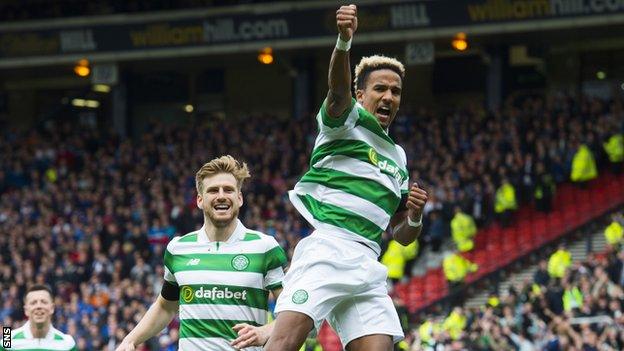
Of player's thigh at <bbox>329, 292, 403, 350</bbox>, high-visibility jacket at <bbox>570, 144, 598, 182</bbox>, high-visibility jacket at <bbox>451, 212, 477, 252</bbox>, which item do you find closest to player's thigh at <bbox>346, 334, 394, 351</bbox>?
player's thigh at <bbox>329, 292, 403, 350</bbox>

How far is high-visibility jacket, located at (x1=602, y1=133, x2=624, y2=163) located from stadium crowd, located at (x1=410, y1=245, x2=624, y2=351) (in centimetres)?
451

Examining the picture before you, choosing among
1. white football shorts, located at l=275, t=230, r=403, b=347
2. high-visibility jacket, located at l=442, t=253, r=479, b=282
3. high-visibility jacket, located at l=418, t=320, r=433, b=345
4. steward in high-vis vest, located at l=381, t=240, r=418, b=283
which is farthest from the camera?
steward in high-vis vest, located at l=381, t=240, r=418, b=283

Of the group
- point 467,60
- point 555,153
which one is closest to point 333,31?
point 467,60

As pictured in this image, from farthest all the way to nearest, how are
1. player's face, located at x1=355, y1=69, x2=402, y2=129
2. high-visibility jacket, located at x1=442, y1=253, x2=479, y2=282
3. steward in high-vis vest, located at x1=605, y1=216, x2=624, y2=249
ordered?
1. high-visibility jacket, located at x1=442, y1=253, x2=479, y2=282
2. steward in high-vis vest, located at x1=605, y1=216, x2=624, y2=249
3. player's face, located at x1=355, y1=69, x2=402, y2=129

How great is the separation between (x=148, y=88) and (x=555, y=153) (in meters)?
13.5

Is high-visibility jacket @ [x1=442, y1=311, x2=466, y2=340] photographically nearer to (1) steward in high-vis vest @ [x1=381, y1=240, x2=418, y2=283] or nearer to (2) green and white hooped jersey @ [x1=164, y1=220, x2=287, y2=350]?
(1) steward in high-vis vest @ [x1=381, y1=240, x2=418, y2=283]

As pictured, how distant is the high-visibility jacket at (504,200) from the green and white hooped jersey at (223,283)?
652 inches

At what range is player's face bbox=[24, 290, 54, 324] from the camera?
977 cm

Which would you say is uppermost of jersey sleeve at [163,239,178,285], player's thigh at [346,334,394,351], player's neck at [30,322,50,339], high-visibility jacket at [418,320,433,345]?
jersey sleeve at [163,239,178,285]

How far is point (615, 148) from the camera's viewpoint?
24.8 metres

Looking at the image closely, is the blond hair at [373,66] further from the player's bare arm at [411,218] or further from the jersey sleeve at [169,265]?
the jersey sleeve at [169,265]

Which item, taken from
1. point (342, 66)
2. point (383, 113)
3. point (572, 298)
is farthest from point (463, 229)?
point (342, 66)

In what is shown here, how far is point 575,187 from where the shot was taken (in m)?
24.9

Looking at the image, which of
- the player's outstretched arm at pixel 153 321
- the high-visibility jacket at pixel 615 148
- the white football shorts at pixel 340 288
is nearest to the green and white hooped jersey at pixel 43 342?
the player's outstretched arm at pixel 153 321
